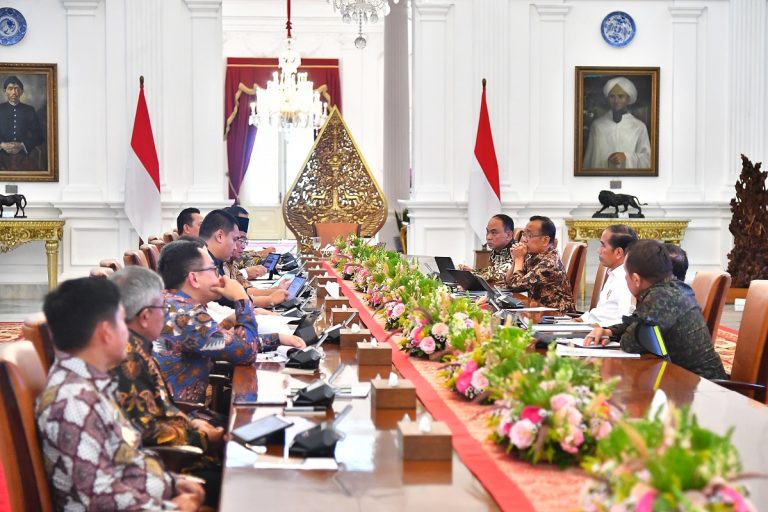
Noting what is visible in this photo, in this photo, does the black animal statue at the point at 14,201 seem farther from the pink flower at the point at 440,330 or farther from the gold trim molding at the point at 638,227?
the pink flower at the point at 440,330

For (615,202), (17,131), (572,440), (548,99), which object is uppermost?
(548,99)

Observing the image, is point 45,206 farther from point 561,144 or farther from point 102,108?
point 561,144

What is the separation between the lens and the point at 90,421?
89.3 inches

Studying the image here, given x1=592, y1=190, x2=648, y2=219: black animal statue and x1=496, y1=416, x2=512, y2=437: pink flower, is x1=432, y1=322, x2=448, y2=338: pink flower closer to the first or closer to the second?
x1=496, y1=416, x2=512, y2=437: pink flower

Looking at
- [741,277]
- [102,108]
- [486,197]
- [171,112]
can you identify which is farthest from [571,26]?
[102,108]

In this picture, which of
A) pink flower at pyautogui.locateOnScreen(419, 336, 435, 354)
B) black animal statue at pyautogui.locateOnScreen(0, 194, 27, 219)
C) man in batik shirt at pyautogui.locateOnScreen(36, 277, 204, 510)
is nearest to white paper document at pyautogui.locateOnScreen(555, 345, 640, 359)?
pink flower at pyautogui.locateOnScreen(419, 336, 435, 354)

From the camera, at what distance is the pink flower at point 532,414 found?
2.25 metres

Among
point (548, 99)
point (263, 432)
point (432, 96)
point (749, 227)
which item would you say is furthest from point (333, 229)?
point (263, 432)

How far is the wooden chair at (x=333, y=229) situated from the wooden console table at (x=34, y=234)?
3.33m

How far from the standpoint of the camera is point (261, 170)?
66.2 feet

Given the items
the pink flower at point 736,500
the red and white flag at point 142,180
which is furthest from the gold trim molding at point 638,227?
the pink flower at point 736,500

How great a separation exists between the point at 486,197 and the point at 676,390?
315 inches

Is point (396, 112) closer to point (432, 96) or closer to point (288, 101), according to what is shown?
Answer: point (288, 101)

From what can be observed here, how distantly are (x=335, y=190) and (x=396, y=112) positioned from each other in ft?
18.7
